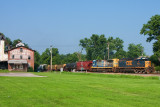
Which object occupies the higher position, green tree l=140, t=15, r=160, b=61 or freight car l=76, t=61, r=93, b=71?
green tree l=140, t=15, r=160, b=61

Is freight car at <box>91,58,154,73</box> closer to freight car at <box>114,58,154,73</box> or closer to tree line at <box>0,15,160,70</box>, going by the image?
freight car at <box>114,58,154,73</box>

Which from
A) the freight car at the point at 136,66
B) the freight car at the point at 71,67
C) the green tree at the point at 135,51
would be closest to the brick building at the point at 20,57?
the freight car at the point at 71,67

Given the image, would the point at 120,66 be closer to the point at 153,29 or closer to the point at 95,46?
the point at 153,29

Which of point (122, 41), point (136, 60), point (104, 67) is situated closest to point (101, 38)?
point (122, 41)

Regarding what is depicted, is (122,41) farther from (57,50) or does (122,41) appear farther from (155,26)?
(155,26)

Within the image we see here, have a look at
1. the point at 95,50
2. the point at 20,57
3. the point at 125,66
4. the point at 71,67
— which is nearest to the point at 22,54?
the point at 20,57

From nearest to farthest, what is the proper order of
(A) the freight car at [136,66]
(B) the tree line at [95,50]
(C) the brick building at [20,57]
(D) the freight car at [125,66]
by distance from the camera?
(A) the freight car at [136,66], (D) the freight car at [125,66], (C) the brick building at [20,57], (B) the tree line at [95,50]

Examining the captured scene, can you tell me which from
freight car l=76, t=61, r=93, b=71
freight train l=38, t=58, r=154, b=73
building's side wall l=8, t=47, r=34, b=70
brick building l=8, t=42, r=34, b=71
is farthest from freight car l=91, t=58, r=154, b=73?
brick building l=8, t=42, r=34, b=71

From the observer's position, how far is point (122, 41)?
14900cm

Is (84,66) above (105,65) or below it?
below

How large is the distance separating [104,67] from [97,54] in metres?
71.5

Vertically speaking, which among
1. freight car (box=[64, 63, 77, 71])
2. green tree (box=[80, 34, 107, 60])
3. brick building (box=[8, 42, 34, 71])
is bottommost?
freight car (box=[64, 63, 77, 71])

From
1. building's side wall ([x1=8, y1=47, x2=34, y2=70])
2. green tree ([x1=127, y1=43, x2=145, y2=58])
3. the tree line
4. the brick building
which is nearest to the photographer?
the brick building

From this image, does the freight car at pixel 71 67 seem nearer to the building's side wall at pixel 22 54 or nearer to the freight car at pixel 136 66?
the building's side wall at pixel 22 54
